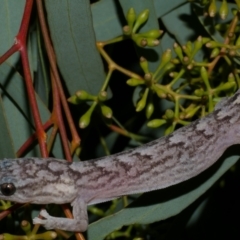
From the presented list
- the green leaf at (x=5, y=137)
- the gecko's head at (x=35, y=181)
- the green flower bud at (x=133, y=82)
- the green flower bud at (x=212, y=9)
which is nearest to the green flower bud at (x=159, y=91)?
the green flower bud at (x=133, y=82)

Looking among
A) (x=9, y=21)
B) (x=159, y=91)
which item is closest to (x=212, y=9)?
(x=159, y=91)

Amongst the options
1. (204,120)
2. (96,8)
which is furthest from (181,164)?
(96,8)

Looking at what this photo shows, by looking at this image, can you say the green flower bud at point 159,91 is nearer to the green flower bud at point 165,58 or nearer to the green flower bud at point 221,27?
the green flower bud at point 165,58

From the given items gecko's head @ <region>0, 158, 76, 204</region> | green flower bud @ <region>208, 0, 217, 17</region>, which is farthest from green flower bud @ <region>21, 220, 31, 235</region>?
green flower bud @ <region>208, 0, 217, 17</region>

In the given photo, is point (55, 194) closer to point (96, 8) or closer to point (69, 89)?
point (69, 89)

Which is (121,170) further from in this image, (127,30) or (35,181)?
(127,30)
